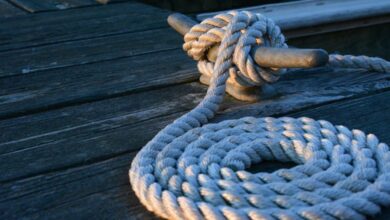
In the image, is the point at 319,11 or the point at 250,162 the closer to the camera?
the point at 250,162

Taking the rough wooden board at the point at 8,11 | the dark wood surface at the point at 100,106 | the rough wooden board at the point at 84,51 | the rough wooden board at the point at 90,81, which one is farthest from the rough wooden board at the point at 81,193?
the rough wooden board at the point at 8,11

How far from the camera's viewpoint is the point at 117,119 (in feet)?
4.48

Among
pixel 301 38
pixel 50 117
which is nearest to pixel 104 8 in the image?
pixel 301 38

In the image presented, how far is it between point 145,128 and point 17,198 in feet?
1.21

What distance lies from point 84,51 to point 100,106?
57cm

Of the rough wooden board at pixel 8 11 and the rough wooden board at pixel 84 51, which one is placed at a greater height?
the rough wooden board at pixel 84 51

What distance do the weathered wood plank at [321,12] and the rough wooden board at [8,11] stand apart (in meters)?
0.86

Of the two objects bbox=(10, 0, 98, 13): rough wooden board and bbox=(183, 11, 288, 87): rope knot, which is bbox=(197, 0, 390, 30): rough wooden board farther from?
bbox=(183, 11, 288, 87): rope knot

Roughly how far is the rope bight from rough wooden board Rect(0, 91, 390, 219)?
44 millimetres

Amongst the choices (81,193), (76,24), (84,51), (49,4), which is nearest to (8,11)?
(49,4)

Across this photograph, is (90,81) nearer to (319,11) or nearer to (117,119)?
(117,119)

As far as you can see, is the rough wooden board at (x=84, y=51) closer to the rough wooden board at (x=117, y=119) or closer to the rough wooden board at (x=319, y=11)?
the rough wooden board at (x=117, y=119)

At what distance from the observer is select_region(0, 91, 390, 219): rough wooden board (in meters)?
0.97

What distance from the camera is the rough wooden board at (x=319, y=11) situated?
2.70 metres
